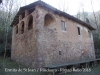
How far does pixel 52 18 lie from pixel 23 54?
16.6 feet

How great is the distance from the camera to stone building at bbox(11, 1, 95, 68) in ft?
32.8

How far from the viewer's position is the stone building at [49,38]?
394 inches

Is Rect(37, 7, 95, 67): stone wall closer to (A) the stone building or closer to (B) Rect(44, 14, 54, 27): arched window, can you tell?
(A) the stone building

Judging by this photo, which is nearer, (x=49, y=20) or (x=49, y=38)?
(x=49, y=38)

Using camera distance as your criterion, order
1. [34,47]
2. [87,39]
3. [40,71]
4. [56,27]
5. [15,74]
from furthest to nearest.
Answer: [87,39] < [56,27] < [34,47] < [40,71] < [15,74]

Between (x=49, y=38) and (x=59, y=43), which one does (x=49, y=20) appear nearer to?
(x=49, y=38)

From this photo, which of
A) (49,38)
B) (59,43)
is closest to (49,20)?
(49,38)

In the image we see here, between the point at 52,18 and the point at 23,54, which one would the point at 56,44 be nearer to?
the point at 52,18

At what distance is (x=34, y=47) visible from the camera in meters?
9.99

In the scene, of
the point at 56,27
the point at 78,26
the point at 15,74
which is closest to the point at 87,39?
the point at 78,26

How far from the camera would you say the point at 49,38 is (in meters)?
10.8

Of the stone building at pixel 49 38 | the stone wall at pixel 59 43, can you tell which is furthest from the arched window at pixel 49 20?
the stone wall at pixel 59 43

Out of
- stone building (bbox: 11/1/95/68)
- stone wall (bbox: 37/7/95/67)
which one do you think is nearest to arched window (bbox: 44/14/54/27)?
stone building (bbox: 11/1/95/68)

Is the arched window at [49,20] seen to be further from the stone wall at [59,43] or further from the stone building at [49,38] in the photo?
the stone wall at [59,43]
